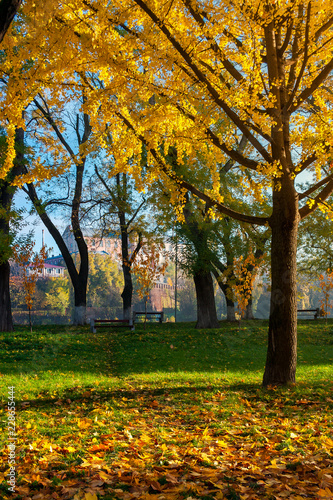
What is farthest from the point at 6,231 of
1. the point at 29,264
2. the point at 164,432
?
the point at 164,432

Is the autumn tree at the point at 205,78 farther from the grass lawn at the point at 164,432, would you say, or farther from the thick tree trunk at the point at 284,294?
the grass lawn at the point at 164,432

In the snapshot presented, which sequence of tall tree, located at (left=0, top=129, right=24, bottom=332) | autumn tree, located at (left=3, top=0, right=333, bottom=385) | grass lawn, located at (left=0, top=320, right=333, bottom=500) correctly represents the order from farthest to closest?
tall tree, located at (left=0, top=129, right=24, bottom=332) → autumn tree, located at (left=3, top=0, right=333, bottom=385) → grass lawn, located at (left=0, top=320, right=333, bottom=500)

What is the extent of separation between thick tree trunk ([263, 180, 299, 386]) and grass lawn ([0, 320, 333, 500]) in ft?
1.34

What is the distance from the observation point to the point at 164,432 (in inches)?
164

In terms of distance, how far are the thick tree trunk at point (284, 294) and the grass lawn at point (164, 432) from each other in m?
0.41

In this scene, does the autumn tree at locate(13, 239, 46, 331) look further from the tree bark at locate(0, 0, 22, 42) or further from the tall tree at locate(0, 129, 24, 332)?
the tree bark at locate(0, 0, 22, 42)

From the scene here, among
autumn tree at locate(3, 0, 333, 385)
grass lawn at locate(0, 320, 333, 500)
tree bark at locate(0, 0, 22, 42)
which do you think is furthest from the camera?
autumn tree at locate(3, 0, 333, 385)

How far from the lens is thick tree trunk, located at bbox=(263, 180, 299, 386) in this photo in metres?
6.43

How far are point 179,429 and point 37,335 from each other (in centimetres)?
1011

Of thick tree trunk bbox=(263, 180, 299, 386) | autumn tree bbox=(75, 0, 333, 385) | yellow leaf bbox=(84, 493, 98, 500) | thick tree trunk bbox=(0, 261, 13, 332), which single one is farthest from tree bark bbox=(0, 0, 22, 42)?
thick tree trunk bbox=(0, 261, 13, 332)

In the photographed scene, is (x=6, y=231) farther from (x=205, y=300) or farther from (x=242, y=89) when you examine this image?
(x=242, y=89)

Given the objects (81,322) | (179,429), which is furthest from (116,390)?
(81,322)

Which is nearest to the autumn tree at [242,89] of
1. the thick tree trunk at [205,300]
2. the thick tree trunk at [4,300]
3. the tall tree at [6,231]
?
the thick tree trunk at [205,300]

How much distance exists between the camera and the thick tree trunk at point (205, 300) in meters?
16.3
